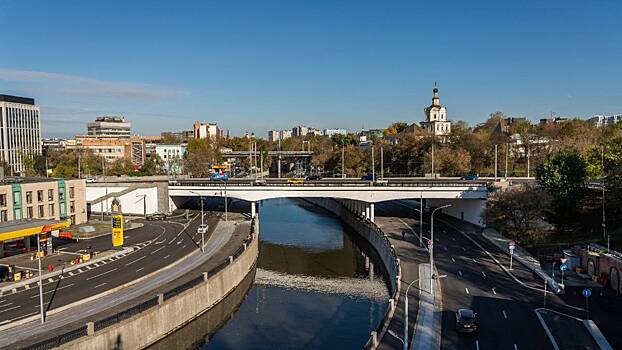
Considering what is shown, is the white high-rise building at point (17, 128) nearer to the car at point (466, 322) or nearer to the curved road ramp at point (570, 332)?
the car at point (466, 322)

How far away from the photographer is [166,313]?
107 feet

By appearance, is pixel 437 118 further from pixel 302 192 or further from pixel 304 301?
pixel 304 301

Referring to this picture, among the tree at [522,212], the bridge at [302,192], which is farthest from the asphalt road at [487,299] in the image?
the bridge at [302,192]

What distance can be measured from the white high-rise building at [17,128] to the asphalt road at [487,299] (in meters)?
172

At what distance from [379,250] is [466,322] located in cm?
3050

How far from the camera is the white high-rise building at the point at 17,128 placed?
7131 inches

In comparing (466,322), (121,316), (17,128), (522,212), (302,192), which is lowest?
(466,322)

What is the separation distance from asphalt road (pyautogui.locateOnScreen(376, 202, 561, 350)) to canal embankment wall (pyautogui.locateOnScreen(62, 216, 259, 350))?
17.8 meters

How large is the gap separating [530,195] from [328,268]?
22.9 metres

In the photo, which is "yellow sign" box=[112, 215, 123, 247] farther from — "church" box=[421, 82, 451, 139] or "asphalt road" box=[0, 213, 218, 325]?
"church" box=[421, 82, 451, 139]

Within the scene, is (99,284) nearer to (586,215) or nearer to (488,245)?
(488,245)

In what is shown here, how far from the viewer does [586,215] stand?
186ft

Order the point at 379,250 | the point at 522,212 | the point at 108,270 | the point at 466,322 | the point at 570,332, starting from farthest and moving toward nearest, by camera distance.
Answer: the point at 379,250 → the point at 522,212 → the point at 108,270 → the point at 570,332 → the point at 466,322

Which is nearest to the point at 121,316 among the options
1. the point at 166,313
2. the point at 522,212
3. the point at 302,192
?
the point at 166,313
